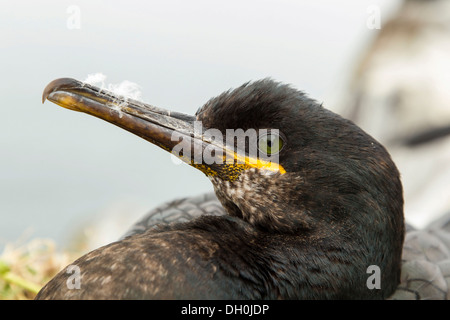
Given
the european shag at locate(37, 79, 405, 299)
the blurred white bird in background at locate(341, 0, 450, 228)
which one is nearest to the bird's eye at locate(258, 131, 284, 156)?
the european shag at locate(37, 79, 405, 299)

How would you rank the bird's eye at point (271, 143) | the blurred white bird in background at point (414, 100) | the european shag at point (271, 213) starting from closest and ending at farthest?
the european shag at point (271, 213) < the bird's eye at point (271, 143) < the blurred white bird in background at point (414, 100)

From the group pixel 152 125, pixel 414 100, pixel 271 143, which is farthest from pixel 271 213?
pixel 414 100

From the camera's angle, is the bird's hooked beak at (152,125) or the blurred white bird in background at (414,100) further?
the blurred white bird in background at (414,100)

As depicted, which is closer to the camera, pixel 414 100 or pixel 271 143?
pixel 271 143

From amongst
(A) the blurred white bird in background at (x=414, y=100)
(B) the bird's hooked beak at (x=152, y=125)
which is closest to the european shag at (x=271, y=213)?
(B) the bird's hooked beak at (x=152, y=125)

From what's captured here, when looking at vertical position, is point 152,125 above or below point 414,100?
above

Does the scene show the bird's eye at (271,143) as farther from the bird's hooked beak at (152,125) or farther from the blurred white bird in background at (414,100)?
the blurred white bird in background at (414,100)

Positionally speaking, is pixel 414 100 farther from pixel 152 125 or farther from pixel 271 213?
pixel 152 125
